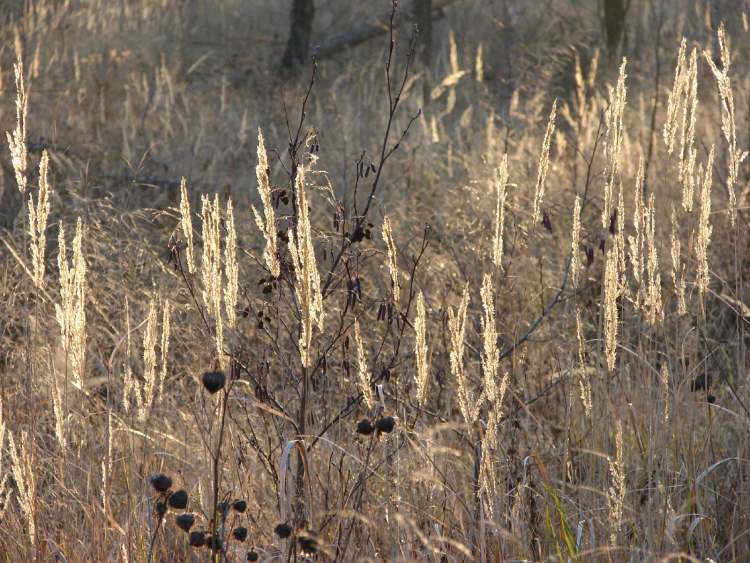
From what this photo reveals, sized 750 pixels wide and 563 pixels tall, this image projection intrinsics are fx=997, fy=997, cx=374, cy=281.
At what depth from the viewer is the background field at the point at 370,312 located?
208cm

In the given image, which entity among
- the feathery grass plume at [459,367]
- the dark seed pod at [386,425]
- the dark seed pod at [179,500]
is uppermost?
the feathery grass plume at [459,367]

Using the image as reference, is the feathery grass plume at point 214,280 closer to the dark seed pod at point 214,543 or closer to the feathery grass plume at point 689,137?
the dark seed pod at point 214,543

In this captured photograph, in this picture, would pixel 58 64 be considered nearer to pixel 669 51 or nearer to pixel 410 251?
pixel 410 251

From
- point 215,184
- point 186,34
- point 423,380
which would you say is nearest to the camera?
point 423,380

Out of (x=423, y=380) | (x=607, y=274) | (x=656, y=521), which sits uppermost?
(x=607, y=274)

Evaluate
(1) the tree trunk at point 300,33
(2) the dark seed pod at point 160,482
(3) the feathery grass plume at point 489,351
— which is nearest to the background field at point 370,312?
(3) the feathery grass plume at point 489,351

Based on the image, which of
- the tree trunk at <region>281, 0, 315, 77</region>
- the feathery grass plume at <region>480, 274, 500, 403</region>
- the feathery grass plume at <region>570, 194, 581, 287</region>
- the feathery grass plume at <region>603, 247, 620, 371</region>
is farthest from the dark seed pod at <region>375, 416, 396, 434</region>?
the tree trunk at <region>281, 0, 315, 77</region>

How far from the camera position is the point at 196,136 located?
698cm

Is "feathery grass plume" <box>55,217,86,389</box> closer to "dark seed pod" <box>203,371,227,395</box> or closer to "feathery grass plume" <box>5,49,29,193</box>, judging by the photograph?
"feathery grass plume" <box>5,49,29,193</box>

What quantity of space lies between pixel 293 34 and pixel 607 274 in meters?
7.88

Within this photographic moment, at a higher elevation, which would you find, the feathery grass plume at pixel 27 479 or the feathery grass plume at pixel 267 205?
the feathery grass plume at pixel 267 205

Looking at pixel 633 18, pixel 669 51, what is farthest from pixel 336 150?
pixel 633 18

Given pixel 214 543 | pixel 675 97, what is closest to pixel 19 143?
pixel 214 543

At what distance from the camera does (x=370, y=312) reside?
4336 mm
